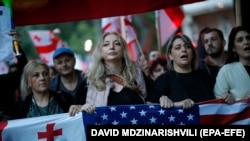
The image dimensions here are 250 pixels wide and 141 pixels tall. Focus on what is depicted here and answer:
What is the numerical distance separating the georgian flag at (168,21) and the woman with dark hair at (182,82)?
4.82m

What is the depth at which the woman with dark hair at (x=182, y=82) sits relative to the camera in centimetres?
562

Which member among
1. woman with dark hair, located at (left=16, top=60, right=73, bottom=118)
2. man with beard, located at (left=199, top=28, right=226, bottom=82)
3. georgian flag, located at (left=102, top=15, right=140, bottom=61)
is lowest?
woman with dark hair, located at (left=16, top=60, right=73, bottom=118)

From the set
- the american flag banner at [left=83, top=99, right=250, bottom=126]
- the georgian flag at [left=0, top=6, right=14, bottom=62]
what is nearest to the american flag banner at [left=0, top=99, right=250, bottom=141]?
the american flag banner at [left=83, top=99, right=250, bottom=126]

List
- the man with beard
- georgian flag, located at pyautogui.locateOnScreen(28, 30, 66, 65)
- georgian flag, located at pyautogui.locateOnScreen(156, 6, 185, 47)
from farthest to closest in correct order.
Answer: georgian flag, located at pyautogui.locateOnScreen(28, 30, 66, 65)
georgian flag, located at pyautogui.locateOnScreen(156, 6, 185, 47)
the man with beard

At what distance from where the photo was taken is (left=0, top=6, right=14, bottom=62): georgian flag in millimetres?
5922

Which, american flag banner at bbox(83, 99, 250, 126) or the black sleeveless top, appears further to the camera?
the black sleeveless top

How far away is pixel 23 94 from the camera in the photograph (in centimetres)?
715

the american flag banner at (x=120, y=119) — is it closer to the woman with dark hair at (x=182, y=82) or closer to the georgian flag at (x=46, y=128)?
the georgian flag at (x=46, y=128)

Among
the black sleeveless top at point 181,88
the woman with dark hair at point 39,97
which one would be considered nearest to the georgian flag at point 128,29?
the woman with dark hair at point 39,97

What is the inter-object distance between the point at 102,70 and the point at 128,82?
0.29 meters

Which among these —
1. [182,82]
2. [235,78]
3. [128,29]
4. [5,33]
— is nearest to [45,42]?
[128,29]

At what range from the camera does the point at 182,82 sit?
18.8ft

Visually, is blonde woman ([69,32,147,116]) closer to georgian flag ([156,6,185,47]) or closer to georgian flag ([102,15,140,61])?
georgian flag ([102,15,140,61])

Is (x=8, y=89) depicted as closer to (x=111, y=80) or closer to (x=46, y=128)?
(x=46, y=128)
